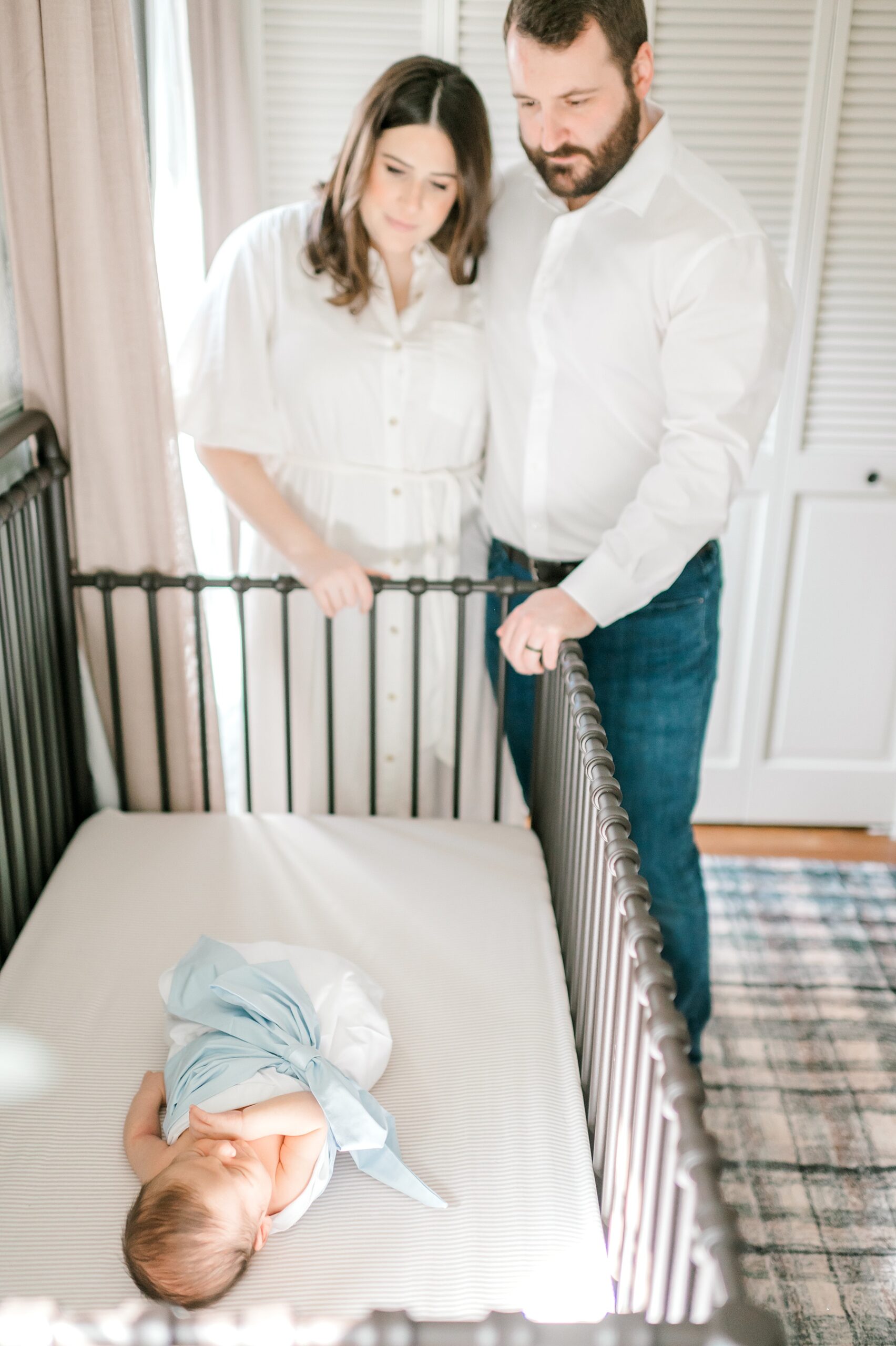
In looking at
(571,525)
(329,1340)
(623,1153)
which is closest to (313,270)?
(571,525)

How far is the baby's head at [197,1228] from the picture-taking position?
98 centimetres

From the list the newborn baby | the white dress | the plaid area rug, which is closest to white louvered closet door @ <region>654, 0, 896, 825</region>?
the plaid area rug

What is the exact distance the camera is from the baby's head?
3.21 feet

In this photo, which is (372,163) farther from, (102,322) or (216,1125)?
(216,1125)

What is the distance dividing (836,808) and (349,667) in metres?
1.41

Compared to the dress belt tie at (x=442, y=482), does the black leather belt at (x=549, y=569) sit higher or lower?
lower

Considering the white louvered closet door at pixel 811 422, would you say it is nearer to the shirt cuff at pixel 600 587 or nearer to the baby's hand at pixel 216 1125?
the shirt cuff at pixel 600 587

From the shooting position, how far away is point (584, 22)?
55.6 inches

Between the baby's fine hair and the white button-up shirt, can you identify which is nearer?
the baby's fine hair

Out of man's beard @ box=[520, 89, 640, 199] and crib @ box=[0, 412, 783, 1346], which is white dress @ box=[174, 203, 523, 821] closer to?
crib @ box=[0, 412, 783, 1346]

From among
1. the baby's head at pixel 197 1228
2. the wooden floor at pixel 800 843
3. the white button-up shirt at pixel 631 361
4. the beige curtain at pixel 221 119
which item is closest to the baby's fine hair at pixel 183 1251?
the baby's head at pixel 197 1228

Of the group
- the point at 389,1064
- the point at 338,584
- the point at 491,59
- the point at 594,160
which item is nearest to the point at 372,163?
the point at 594,160

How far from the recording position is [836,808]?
2.77 m

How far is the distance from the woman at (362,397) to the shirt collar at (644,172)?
0.19 m
